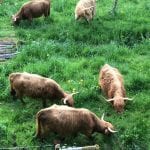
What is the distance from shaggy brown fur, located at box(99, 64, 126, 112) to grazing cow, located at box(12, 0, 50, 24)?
5.25 metres

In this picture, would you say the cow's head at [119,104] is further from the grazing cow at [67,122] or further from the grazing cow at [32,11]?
the grazing cow at [32,11]

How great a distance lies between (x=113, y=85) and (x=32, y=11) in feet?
21.1

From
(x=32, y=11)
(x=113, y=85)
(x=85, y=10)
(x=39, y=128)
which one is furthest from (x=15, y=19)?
(x=39, y=128)

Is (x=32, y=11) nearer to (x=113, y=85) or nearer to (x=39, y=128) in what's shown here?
(x=113, y=85)

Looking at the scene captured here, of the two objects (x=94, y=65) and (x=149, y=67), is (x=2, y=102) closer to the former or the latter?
(x=94, y=65)

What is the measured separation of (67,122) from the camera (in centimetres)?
1172

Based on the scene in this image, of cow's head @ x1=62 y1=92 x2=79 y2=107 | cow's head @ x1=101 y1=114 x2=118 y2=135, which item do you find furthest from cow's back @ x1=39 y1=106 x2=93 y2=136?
cow's head @ x1=62 y1=92 x2=79 y2=107

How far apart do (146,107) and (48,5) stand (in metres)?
7.27

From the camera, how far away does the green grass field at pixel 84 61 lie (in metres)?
12.2

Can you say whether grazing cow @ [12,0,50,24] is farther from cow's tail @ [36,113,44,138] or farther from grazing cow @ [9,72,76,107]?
cow's tail @ [36,113,44,138]

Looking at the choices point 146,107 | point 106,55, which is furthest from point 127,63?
point 146,107

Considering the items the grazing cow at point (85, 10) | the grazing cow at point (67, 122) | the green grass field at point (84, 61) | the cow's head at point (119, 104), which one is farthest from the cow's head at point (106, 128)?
the grazing cow at point (85, 10)

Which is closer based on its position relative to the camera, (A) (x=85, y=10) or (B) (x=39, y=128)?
(B) (x=39, y=128)

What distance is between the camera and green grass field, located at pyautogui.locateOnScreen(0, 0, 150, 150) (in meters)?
12.2
